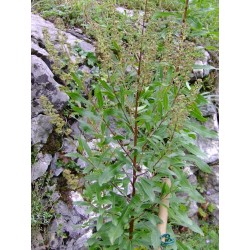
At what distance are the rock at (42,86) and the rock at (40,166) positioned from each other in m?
0.28

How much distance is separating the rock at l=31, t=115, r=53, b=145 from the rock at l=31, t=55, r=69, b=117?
0.04 meters

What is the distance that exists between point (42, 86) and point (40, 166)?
51 centimetres

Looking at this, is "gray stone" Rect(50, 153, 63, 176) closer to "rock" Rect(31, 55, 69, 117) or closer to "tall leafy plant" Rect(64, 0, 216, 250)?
"rock" Rect(31, 55, 69, 117)

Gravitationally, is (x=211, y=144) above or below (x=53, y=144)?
below

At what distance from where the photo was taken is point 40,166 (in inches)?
88.6

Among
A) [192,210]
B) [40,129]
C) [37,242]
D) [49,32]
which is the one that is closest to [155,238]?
[37,242]

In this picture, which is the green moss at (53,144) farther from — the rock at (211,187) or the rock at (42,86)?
the rock at (211,187)

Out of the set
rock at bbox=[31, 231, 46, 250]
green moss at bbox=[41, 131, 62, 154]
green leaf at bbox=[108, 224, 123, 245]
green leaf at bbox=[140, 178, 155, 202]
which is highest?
green leaf at bbox=[140, 178, 155, 202]

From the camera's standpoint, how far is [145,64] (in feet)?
4.63

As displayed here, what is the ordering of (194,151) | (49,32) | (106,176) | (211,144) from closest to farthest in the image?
(106,176)
(194,151)
(49,32)
(211,144)

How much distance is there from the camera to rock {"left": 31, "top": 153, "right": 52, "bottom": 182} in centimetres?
223

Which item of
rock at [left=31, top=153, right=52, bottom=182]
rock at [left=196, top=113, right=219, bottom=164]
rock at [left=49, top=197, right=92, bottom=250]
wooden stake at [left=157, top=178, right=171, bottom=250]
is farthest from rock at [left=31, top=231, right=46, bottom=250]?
rock at [left=196, top=113, right=219, bottom=164]

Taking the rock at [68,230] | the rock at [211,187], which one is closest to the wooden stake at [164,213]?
the rock at [68,230]

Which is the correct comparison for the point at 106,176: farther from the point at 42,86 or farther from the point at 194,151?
the point at 42,86
